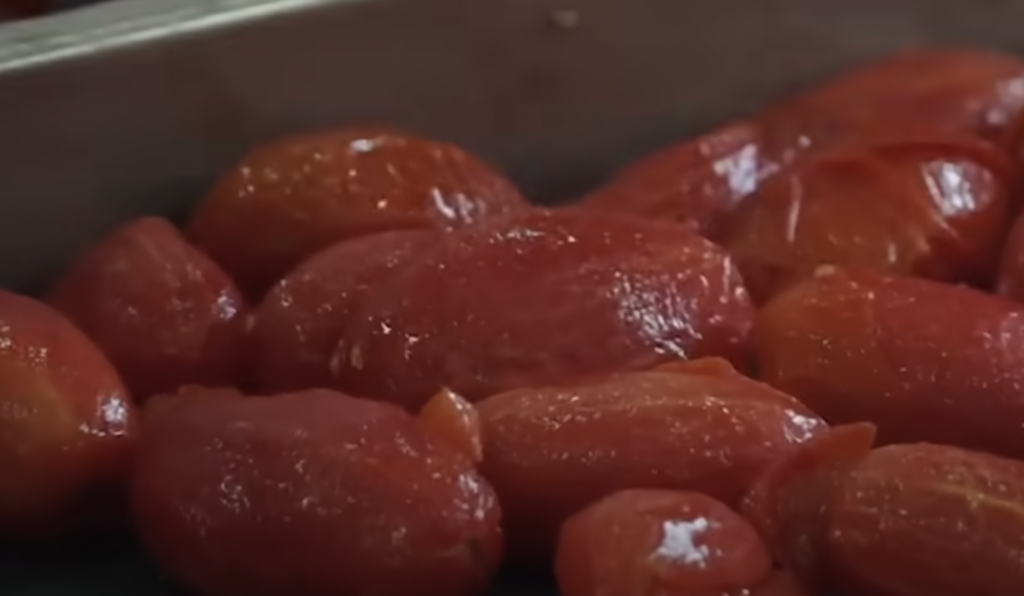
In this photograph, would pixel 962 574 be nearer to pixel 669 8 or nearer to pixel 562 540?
pixel 562 540

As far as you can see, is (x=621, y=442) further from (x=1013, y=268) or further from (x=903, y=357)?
(x=1013, y=268)

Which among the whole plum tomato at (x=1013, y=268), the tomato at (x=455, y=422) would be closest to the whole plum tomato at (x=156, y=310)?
the tomato at (x=455, y=422)

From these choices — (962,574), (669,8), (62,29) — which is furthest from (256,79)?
(962,574)

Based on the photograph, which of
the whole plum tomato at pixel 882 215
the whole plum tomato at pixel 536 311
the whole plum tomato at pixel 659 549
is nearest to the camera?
the whole plum tomato at pixel 659 549

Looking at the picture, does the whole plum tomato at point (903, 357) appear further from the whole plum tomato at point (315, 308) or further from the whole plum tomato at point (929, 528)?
the whole plum tomato at point (315, 308)

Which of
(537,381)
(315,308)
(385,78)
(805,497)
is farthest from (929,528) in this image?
(385,78)

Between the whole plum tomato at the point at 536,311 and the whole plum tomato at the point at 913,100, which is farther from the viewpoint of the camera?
the whole plum tomato at the point at 913,100
